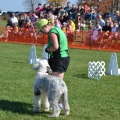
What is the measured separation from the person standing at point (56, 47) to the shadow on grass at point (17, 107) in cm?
85

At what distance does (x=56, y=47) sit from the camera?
19.8ft

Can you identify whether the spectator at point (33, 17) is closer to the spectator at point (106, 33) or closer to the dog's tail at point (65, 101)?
the spectator at point (106, 33)

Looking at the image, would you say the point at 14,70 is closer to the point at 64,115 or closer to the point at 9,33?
the point at 64,115

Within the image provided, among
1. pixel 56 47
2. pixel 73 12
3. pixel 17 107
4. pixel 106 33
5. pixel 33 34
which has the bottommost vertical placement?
pixel 17 107

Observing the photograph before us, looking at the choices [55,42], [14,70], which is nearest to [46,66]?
[55,42]

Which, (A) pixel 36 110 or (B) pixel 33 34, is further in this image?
(B) pixel 33 34

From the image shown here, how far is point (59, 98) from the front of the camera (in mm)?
5816

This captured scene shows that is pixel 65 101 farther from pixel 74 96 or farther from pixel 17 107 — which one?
pixel 74 96

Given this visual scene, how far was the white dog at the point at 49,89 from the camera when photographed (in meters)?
5.71

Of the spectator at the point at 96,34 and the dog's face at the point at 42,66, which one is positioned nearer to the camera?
the dog's face at the point at 42,66

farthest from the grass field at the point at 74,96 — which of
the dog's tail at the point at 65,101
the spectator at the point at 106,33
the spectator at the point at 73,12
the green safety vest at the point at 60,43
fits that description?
the spectator at the point at 73,12

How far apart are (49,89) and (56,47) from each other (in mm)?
784

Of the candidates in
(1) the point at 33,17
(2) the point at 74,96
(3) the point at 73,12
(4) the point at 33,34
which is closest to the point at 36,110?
(2) the point at 74,96

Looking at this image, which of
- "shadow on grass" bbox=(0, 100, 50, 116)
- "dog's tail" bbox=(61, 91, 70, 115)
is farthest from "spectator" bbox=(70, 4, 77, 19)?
"dog's tail" bbox=(61, 91, 70, 115)
